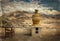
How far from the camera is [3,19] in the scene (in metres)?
4.91

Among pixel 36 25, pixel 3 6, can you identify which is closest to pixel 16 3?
pixel 3 6

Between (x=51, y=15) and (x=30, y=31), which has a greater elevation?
(x=51, y=15)

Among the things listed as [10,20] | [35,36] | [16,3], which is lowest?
[35,36]

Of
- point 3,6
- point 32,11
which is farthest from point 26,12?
point 3,6

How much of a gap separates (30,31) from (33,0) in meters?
0.66

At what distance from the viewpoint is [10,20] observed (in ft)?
16.2

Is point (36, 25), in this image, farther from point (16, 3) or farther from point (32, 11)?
point (16, 3)

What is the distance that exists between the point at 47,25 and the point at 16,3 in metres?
0.80

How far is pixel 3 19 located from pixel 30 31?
2.03 feet

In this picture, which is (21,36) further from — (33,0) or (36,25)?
(33,0)

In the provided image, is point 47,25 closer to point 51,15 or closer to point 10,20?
point 51,15

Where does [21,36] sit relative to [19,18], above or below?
below

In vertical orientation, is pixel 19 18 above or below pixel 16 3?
below

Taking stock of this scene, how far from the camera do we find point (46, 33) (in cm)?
489
